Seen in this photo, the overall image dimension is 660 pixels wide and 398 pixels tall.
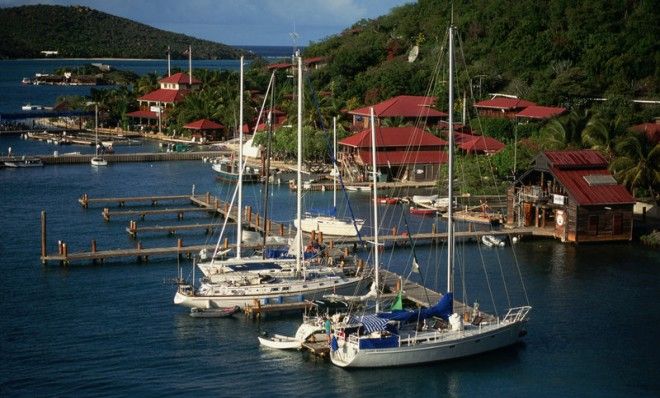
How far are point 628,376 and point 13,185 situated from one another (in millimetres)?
53385

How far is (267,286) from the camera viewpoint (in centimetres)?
4625

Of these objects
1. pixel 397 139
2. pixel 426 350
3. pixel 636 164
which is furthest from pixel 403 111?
pixel 426 350

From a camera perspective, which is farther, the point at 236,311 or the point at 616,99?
the point at 616,99

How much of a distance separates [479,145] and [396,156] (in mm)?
5785

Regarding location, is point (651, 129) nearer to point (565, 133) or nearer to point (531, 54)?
point (565, 133)

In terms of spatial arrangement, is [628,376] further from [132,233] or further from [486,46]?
[486,46]

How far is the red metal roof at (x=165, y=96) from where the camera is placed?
117562 mm

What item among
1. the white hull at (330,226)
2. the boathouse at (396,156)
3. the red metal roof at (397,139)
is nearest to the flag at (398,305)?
the white hull at (330,226)

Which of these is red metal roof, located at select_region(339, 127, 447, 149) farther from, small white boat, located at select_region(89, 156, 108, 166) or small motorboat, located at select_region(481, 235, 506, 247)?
small motorboat, located at select_region(481, 235, 506, 247)

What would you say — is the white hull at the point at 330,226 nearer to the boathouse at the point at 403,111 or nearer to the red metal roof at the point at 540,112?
the boathouse at the point at 403,111

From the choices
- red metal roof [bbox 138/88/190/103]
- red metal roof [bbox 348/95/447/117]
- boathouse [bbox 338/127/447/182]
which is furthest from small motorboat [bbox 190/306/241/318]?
red metal roof [bbox 138/88/190/103]

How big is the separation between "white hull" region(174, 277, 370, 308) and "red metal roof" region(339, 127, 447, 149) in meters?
34.3

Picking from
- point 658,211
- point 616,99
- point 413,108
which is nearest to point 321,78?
point 413,108

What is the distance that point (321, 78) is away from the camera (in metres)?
120
